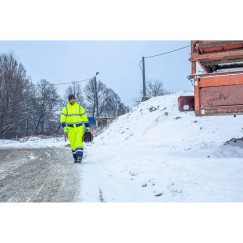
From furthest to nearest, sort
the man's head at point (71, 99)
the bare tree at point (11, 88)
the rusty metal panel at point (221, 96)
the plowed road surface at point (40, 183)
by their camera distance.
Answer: the bare tree at point (11, 88), the man's head at point (71, 99), the rusty metal panel at point (221, 96), the plowed road surface at point (40, 183)

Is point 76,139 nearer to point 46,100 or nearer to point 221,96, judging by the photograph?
point 221,96

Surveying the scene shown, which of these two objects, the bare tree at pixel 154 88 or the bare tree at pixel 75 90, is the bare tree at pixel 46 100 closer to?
the bare tree at pixel 75 90

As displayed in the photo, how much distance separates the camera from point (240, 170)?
5.21 metres

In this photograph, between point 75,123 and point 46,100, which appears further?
point 46,100

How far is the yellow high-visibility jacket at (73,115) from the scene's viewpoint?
784 cm

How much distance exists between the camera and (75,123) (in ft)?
26.1

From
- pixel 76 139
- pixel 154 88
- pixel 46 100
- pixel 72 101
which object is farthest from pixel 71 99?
pixel 154 88

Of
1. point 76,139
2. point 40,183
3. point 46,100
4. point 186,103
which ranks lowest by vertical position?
point 40,183

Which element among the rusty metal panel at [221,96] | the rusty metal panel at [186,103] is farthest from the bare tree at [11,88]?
the rusty metal panel at [221,96]

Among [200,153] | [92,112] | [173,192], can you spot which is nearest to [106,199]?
[173,192]

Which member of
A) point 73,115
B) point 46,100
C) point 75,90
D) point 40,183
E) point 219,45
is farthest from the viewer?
point 46,100

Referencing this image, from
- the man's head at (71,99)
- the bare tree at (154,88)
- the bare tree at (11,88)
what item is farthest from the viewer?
the bare tree at (154,88)

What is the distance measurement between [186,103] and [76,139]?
2.96 meters
